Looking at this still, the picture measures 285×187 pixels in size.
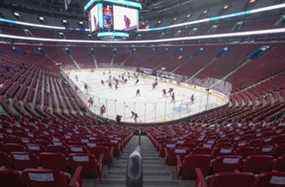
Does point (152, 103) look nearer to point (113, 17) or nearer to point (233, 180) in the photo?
point (113, 17)

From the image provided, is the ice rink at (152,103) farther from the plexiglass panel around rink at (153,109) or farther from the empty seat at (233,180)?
the empty seat at (233,180)

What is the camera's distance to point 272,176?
12.0 ft

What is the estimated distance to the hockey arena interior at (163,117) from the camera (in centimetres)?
491

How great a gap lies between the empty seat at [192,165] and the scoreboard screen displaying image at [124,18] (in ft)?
94.4

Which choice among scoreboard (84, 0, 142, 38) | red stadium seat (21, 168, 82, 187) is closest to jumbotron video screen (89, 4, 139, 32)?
scoreboard (84, 0, 142, 38)

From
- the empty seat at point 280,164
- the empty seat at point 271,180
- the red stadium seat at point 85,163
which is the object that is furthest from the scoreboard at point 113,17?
the empty seat at point 271,180

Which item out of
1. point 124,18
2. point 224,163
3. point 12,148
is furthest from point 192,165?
point 124,18

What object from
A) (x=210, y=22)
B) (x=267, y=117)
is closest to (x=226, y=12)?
(x=210, y=22)

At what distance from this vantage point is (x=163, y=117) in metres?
26.8

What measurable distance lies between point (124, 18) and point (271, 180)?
31.7 metres

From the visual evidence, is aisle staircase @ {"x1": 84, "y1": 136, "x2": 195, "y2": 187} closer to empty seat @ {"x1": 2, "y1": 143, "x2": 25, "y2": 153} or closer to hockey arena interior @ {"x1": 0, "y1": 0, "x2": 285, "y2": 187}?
hockey arena interior @ {"x1": 0, "y1": 0, "x2": 285, "y2": 187}

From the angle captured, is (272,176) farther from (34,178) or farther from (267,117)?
(267,117)

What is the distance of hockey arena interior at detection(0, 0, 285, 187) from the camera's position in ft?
16.1

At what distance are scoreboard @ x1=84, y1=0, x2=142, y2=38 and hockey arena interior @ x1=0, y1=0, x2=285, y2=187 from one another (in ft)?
0.32
